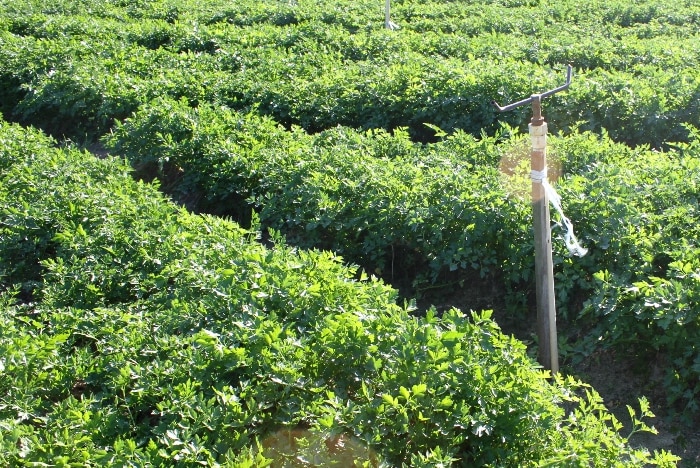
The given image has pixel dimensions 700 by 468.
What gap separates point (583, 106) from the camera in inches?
313

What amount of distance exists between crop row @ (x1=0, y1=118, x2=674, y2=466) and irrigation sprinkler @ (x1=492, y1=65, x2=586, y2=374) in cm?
58

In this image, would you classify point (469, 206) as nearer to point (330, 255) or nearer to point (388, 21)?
point (330, 255)

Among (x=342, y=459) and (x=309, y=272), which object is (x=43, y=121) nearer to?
(x=309, y=272)

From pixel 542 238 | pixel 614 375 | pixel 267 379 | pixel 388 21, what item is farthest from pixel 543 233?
pixel 388 21

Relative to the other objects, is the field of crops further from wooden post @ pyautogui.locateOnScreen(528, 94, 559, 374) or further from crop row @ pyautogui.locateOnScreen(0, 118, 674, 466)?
wooden post @ pyautogui.locateOnScreen(528, 94, 559, 374)

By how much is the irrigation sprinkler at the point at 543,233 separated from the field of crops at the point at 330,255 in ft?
1.14

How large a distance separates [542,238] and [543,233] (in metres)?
0.03

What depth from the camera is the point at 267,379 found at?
144 inches

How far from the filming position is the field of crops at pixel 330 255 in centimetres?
340

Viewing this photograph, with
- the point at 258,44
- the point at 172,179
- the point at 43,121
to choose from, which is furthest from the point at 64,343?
the point at 258,44

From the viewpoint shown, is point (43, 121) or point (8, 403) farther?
point (43, 121)

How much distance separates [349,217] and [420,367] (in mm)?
2599

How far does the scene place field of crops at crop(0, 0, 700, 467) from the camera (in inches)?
134

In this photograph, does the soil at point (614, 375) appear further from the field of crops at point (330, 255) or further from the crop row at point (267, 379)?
the crop row at point (267, 379)
